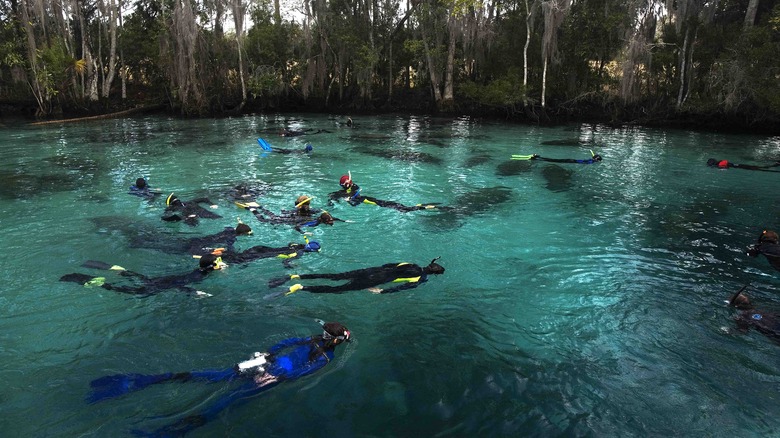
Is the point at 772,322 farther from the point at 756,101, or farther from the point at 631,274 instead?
the point at 756,101

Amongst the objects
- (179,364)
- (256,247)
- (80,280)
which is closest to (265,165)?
(256,247)

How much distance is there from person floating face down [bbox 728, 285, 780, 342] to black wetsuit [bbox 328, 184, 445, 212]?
19.7 ft

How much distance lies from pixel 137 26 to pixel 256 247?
112 ft

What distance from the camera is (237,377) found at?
4.40 m

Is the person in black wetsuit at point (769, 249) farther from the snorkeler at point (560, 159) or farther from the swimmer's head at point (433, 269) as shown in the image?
the snorkeler at point (560, 159)

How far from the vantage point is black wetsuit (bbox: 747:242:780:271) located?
7.23 meters

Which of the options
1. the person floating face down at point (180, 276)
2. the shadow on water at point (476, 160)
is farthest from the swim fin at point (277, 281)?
the shadow on water at point (476, 160)

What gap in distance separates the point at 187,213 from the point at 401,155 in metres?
9.74

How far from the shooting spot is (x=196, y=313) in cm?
576

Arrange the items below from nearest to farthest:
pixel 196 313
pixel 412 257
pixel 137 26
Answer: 1. pixel 196 313
2. pixel 412 257
3. pixel 137 26

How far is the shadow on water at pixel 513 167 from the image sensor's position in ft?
47.9

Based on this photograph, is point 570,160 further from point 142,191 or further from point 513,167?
point 142,191

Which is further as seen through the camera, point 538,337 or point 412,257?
point 412,257

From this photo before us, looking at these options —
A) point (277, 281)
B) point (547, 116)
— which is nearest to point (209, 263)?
point (277, 281)
